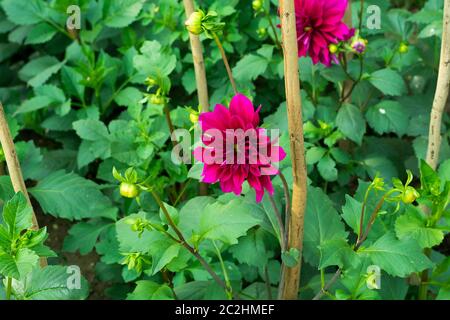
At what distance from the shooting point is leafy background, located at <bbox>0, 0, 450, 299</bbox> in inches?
59.3

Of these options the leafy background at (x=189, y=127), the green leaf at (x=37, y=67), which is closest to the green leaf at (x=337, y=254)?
the leafy background at (x=189, y=127)

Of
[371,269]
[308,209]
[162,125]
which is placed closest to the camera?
[371,269]

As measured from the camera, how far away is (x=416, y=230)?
4.86 feet

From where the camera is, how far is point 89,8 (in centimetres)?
230

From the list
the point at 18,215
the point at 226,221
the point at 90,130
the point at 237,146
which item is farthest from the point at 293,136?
the point at 90,130

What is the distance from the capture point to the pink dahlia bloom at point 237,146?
4.22ft

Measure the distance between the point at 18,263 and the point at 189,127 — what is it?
64cm

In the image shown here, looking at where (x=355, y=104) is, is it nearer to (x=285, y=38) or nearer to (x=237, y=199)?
(x=237, y=199)

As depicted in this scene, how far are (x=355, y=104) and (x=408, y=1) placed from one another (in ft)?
3.60

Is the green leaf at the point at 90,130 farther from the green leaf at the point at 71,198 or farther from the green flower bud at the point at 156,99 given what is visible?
the green flower bud at the point at 156,99

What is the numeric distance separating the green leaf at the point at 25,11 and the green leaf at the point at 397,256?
1376mm

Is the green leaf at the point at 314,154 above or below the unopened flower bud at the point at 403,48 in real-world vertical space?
below
